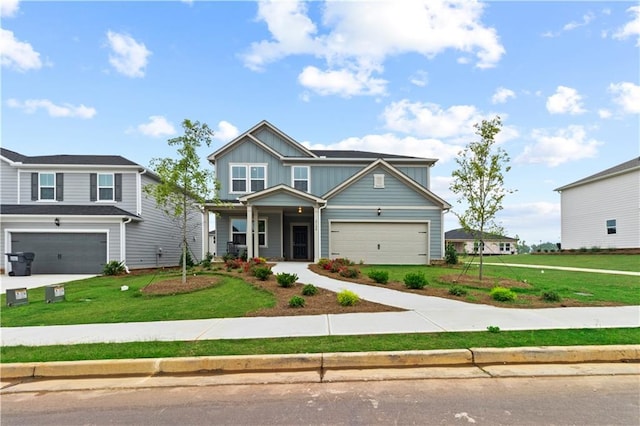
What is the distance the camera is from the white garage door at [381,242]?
18.3 m

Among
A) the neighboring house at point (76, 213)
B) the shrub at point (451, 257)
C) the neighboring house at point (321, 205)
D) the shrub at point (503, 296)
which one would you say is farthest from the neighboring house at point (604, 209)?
the neighboring house at point (76, 213)

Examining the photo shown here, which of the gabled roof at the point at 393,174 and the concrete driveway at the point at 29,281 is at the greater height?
the gabled roof at the point at 393,174

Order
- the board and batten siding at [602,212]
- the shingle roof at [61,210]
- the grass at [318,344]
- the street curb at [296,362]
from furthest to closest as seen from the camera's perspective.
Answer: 1. the board and batten siding at [602,212]
2. the shingle roof at [61,210]
3. the grass at [318,344]
4. the street curb at [296,362]

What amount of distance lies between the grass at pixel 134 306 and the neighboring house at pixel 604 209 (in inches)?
1082

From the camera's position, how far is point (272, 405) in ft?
11.9

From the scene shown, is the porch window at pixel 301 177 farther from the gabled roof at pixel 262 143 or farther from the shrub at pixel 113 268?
the shrub at pixel 113 268

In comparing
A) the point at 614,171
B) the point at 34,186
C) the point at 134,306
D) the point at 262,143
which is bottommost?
the point at 134,306

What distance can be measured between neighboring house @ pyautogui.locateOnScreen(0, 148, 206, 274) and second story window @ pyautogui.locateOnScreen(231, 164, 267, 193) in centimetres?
362

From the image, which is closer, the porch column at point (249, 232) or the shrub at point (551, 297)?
the shrub at point (551, 297)

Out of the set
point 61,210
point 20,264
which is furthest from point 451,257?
point 20,264

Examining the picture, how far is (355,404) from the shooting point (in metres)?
3.61

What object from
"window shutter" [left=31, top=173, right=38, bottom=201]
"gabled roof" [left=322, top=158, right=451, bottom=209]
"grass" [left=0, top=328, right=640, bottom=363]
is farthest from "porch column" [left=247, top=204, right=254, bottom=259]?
"window shutter" [left=31, top=173, right=38, bottom=201]

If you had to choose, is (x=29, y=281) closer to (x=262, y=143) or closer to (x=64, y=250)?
(x=64, y=250)

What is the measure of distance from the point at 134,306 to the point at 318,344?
558 centimetres
